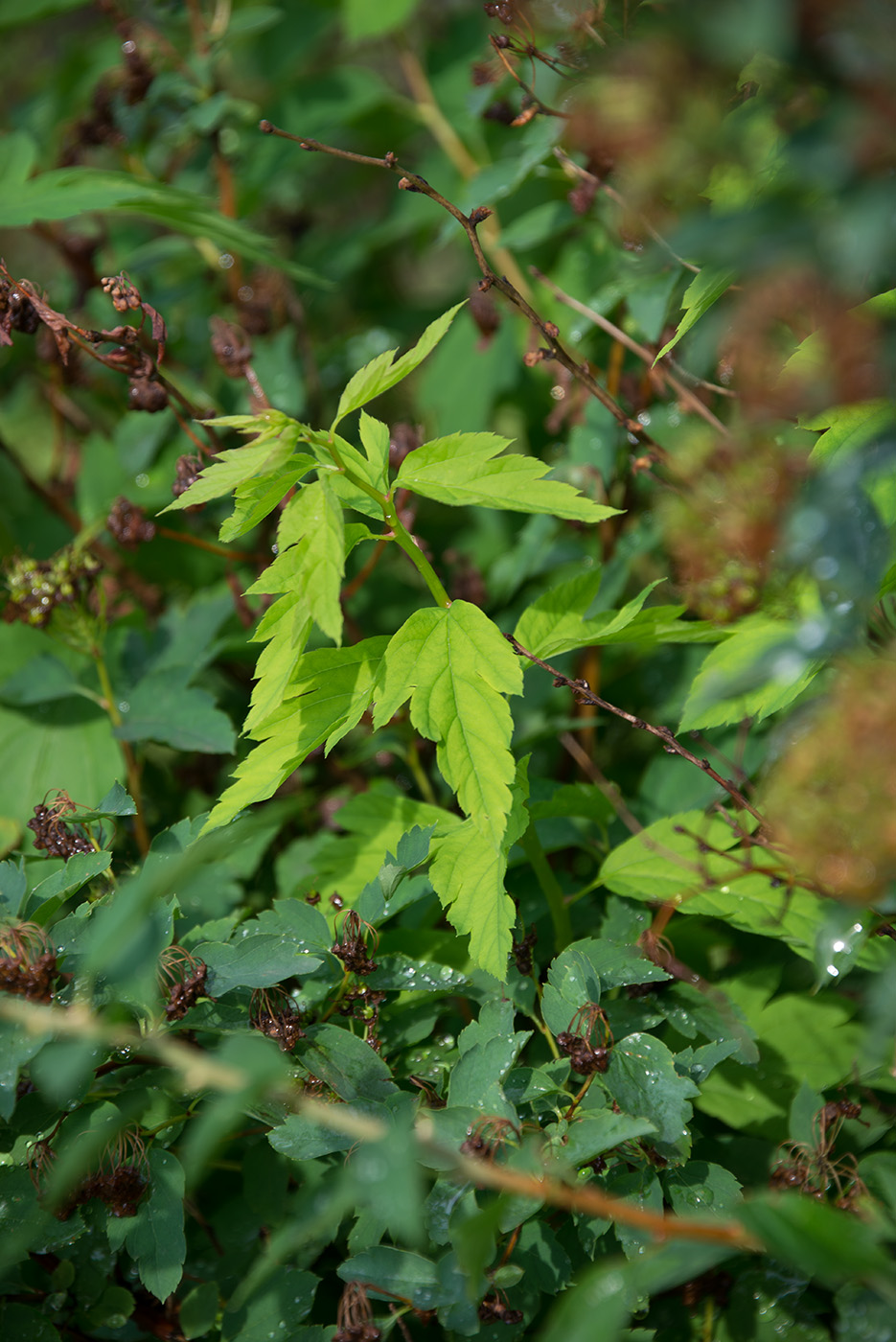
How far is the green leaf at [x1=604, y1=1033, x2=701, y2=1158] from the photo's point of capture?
73cm

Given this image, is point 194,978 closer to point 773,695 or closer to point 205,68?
point 773,695

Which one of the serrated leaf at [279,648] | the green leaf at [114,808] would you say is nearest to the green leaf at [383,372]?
the serrated leaf at [279,648]

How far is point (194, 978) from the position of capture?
766 mm

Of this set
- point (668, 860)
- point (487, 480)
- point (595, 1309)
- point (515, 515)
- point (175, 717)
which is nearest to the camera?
point (595, 1309)

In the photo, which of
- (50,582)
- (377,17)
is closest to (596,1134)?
(50,582)

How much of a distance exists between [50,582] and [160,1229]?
28.5 inches

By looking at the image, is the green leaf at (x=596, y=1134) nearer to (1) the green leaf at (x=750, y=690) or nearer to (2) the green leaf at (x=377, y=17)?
(1) the green leaf at (x=750, y=690)

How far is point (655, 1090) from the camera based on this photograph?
736mm

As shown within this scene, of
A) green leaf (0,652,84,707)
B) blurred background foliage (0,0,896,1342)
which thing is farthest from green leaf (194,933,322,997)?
green leaf (0,652,84,707)

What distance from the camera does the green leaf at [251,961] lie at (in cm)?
75

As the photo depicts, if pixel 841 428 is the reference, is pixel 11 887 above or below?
below

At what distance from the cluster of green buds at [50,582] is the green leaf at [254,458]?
1.62 feet

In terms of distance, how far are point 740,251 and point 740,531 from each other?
14 centimetres

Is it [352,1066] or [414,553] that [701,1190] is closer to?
[352,1066]
